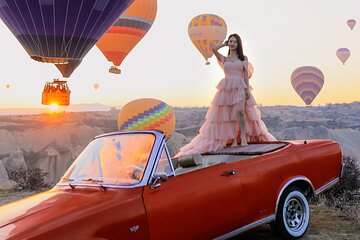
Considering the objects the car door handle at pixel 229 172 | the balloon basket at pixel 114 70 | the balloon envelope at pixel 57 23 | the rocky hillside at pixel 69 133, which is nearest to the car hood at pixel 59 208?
the car door handle at pixel 229 172

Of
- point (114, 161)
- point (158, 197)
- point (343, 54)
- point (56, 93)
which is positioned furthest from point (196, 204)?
point (343, 54)

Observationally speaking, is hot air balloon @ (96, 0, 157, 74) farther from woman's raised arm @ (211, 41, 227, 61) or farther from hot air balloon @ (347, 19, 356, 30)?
hot air balloon @ (347, 19, 356, 30)

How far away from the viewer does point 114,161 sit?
5.14 meters

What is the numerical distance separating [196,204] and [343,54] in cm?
6483

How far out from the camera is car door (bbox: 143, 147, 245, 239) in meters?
4.67

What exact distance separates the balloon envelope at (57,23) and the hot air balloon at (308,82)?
1556 inches

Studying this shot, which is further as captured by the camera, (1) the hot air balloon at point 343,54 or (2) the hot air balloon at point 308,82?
(1) the hot air balloon at point 343,54

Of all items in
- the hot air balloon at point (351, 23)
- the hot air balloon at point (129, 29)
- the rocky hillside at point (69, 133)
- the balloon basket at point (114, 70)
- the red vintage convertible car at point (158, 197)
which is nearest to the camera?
the red vintage convertible car at point (158, 197)

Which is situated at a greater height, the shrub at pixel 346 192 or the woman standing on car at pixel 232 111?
the woman standing on car at pixel 232 111

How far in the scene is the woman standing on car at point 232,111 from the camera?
8945 mm

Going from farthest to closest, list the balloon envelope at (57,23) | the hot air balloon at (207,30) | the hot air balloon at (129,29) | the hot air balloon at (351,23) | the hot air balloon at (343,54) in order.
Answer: the hot air balloon at (351,23)
the hot air balloon at (343,54)
the hot air balloon at (207,30)
the hot air balloon at (129,29)
the balloon envelope at (57,23)

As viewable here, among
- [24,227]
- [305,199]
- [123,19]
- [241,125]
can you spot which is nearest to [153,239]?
[24,227]

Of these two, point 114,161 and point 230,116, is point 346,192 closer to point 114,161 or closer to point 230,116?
point 230,116

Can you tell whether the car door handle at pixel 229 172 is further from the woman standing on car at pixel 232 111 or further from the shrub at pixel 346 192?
the shrub at pixel 346 192
